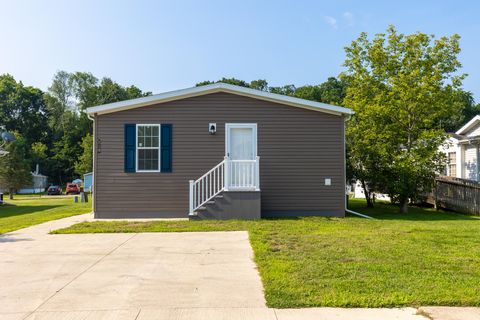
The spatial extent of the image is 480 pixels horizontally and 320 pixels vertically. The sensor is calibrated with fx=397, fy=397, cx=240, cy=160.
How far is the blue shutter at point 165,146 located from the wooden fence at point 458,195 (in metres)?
9.48

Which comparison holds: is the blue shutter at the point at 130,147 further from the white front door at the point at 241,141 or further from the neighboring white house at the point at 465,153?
the neighboring white house at the point at 465,153

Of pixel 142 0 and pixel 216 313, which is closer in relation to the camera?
pixel 216 313

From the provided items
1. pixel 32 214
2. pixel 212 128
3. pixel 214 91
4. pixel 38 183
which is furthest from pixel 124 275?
pixel 38 183

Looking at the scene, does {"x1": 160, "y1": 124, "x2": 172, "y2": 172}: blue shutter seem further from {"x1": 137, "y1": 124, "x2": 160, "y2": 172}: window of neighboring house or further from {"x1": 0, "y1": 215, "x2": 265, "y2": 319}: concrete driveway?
{"x1": 0, "y1": 215, "x2": 265, "y2": 319}: concrete driveway

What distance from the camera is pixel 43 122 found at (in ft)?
197

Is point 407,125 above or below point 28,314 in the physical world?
above

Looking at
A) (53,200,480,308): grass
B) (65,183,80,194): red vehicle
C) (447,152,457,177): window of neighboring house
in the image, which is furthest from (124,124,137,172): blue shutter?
(65,183,80,194): red vehicle

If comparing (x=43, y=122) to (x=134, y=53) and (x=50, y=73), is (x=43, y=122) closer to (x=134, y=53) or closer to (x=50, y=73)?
(x=50, y=73)

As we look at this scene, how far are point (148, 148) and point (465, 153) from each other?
12065 mm

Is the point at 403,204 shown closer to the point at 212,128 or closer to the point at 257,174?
the point at 257,174

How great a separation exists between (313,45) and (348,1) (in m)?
4.13

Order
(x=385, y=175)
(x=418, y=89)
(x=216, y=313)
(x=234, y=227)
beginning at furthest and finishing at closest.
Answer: (x=418, y=89), (x=385, y=175), (x=234, y=227), (x=216, y=313)

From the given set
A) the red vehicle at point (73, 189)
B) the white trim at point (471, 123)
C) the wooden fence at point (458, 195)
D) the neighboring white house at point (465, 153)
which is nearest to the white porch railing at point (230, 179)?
the wooden fence at point (458, 195)

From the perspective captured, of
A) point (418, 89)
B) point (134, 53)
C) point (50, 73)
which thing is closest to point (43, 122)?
point (50, 73)
